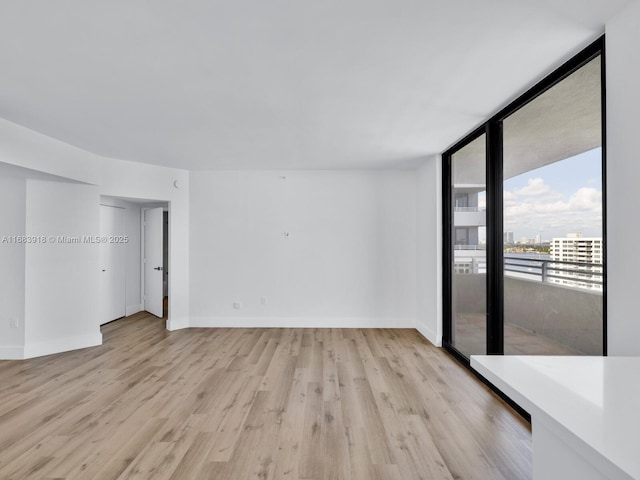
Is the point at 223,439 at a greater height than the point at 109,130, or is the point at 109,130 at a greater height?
the point at 109,130

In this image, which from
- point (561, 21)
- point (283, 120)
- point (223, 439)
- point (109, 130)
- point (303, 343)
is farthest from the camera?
point (303, 343)

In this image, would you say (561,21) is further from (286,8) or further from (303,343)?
(303,343)

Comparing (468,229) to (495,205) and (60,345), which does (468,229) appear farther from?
Answer: (60,345)

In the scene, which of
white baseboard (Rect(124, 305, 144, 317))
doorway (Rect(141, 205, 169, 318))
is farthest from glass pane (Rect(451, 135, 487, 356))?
white baseboard (Rect(124, 305, 144, 317))

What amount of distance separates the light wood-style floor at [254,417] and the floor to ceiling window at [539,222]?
2.32ft

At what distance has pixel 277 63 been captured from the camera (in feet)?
7.19

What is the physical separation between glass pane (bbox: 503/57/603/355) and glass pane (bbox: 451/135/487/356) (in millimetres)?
467

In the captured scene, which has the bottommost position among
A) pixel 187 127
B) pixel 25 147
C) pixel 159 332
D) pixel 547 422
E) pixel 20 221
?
pixel 159 332

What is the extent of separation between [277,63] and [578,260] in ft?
7.89

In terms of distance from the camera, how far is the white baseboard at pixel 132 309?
19.8 feet

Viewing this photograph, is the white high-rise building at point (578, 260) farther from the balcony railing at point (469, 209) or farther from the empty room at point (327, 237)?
the balcony railing at point (469, 209)

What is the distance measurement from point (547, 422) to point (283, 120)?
3045 mm

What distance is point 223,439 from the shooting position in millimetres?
2316

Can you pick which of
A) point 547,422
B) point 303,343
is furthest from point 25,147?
point 547,422
